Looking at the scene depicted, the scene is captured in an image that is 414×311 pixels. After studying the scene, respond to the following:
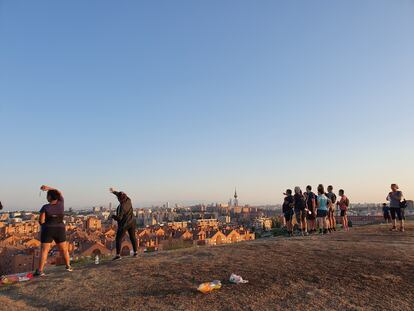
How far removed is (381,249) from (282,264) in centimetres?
314

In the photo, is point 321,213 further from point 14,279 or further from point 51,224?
point 14,279

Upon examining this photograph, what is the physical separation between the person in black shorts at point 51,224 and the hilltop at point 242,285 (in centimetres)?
60

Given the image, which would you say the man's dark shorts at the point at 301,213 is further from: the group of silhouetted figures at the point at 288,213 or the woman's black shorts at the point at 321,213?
the woman's black shorts at the point at 321,213

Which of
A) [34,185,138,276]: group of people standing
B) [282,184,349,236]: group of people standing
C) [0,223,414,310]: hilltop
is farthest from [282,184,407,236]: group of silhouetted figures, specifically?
[34,185,138,276]: group of people standing

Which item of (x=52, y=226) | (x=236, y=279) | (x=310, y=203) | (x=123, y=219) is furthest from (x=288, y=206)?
(x=52, y=226)

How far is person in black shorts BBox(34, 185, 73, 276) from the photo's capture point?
7.25 m

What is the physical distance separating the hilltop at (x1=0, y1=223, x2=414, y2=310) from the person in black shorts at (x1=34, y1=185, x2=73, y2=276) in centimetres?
60

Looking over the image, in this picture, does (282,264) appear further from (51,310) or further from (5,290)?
(5,290)

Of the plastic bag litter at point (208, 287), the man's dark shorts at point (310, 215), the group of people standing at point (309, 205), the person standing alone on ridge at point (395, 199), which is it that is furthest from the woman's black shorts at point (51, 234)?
the person standing alone on ridge at point (395, 199)

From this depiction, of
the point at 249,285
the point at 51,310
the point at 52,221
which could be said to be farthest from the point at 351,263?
the point at 52,221

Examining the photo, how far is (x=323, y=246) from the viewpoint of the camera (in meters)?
8.91

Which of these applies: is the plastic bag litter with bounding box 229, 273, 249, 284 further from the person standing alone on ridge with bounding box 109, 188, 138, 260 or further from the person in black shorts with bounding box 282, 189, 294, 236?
the person in black shorts with bounding box 282, 189, 294, 236

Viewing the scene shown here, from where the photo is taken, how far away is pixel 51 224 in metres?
7.34

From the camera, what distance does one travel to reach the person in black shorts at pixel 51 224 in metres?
7.25
